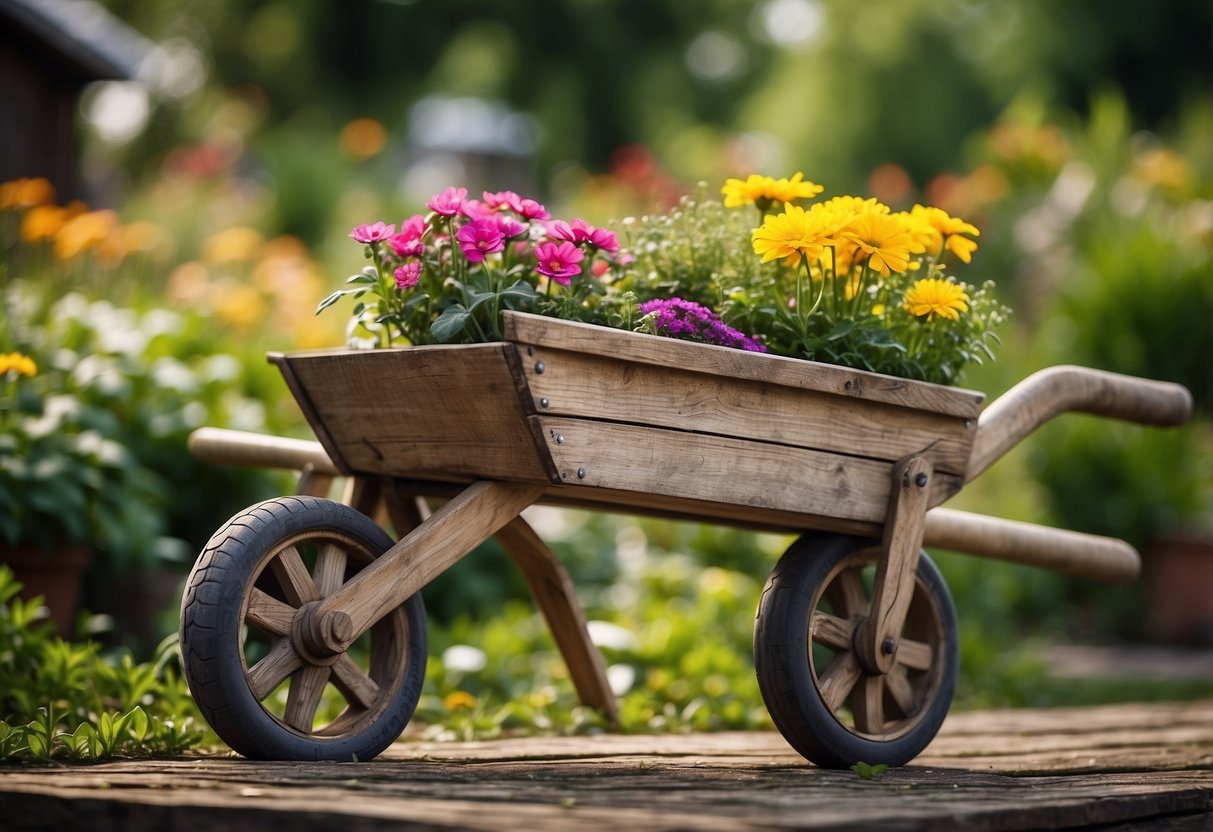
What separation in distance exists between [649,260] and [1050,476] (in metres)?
4.21

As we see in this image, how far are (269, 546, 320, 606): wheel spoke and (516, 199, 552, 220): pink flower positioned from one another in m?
0.70

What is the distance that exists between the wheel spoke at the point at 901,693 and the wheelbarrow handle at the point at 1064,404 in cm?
41

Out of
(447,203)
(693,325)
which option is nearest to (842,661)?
(693,325)

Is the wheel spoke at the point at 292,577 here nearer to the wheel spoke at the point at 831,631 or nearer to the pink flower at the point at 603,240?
the pink flower at the point at 603,240

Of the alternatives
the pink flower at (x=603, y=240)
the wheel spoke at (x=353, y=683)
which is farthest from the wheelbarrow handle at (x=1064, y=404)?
the wheel spoke at (x=353, y=683)

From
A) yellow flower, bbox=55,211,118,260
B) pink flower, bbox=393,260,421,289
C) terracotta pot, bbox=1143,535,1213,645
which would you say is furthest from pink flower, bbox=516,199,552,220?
terracotta pot, bbox=1143,535,1213,645

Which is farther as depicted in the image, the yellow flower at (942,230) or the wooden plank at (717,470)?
the yellow flower at (942,230)

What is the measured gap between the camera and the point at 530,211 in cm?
230

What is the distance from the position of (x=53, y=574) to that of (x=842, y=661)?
193cm

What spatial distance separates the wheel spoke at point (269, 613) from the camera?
2023 mm

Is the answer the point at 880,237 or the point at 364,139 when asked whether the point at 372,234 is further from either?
the point at 364,139

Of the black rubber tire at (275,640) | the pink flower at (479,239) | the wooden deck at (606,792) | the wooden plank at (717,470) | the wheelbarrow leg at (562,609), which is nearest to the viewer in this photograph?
the wooden deck at (606,792)

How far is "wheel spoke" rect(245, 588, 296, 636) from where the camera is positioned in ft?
6.64

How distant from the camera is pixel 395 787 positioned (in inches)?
66.5
